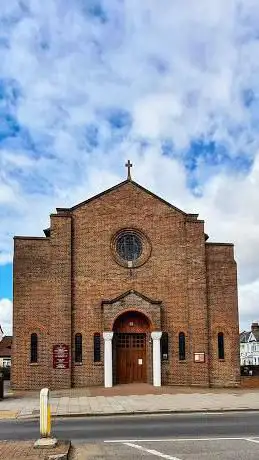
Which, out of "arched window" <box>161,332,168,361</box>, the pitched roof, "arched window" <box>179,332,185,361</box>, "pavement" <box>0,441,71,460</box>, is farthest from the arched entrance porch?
the pitched roof

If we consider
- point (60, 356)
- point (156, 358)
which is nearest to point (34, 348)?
point (60, 356)

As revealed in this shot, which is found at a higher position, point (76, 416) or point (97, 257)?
point (97, 257)

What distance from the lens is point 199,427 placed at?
16.2 meters

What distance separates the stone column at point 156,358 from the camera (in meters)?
32.0

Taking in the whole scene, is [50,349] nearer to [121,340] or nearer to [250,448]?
[121,340]

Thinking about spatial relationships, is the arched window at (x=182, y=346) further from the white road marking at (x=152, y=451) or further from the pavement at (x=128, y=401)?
the white road marking at (x=152, y=451)

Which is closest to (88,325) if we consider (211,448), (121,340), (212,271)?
(121,340)

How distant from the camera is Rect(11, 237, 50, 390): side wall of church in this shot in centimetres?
3188

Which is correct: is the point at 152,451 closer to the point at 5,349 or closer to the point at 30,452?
the point at 30,452

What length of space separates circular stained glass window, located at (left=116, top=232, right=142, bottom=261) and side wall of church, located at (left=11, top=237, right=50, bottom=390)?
13.2 ft

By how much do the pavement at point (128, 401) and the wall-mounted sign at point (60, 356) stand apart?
5.88 ft

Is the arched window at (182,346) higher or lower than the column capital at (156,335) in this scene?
lower

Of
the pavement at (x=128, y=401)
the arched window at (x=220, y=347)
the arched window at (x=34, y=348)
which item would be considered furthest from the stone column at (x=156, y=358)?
the arched window at (x=34, y=348)

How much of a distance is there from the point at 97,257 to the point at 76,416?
553 inches
